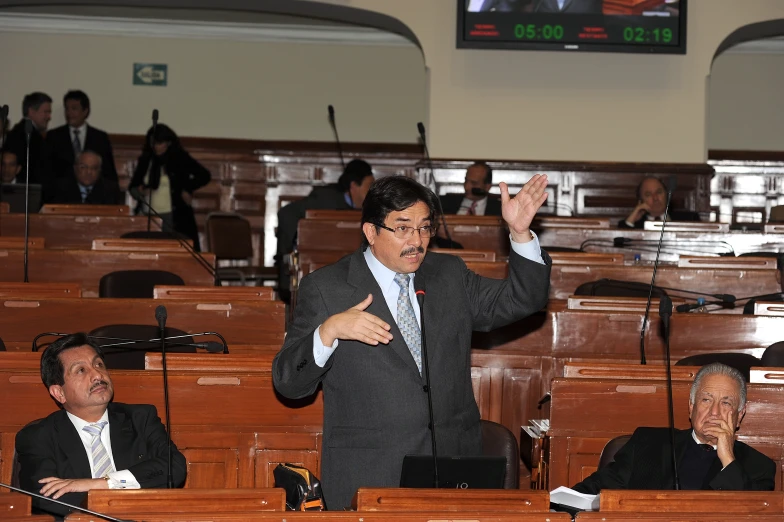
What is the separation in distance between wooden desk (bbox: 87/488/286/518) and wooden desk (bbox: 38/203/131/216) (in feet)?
16.6

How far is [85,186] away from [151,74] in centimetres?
299

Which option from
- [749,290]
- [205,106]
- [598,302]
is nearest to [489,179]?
[749,290]

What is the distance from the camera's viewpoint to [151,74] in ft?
35.5

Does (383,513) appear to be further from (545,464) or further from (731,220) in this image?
(731,220)

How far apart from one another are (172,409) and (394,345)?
111cm

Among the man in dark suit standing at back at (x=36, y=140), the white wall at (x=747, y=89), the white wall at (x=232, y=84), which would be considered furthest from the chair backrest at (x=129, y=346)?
the white wall at (x=747, y=89)

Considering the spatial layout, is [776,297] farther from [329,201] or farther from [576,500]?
[329,201]

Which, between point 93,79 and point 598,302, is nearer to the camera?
point 598,302

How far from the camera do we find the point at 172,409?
12.0 feet

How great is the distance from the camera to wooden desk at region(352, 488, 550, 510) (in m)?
2.31

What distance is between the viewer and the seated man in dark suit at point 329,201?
7.93 meters

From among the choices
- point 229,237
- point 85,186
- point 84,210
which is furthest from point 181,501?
point 229,237

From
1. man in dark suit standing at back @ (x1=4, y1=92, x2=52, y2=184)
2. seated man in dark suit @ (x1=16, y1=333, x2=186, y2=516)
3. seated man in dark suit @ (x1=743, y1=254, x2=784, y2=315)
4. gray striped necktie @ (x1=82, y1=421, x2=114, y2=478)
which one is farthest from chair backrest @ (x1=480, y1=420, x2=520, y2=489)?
man in dark suit standing at back @ (x1=4, y1=92, x2=52, y2=184)

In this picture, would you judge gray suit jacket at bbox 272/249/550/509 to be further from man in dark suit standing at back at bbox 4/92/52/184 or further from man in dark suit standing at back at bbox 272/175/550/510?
man in dark suit standing at back at bbox 4/92/52/184
